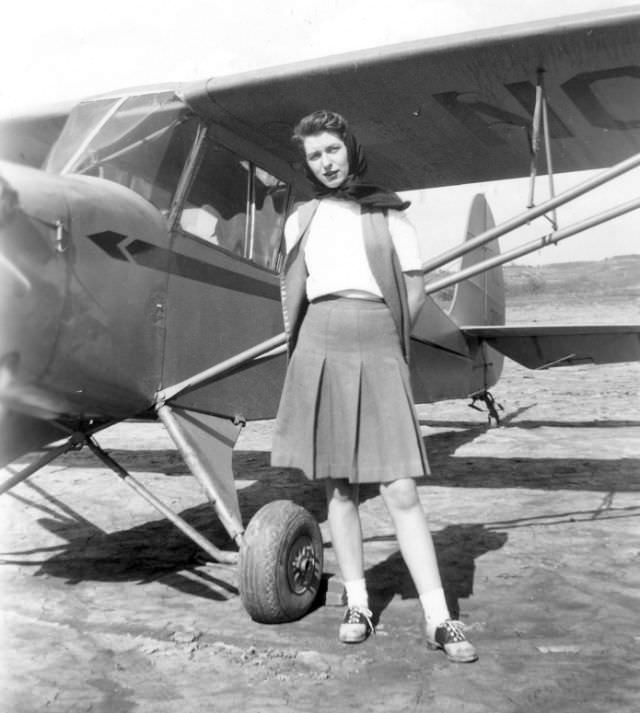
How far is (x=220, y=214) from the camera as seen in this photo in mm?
4406

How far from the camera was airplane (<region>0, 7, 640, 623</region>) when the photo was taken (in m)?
3.20

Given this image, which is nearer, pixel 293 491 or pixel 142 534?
pixel 142 534

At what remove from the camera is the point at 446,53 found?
161 inches

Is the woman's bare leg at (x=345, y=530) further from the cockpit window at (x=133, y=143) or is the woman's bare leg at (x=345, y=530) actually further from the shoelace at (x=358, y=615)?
the cockpit window at (x=133, y=143)

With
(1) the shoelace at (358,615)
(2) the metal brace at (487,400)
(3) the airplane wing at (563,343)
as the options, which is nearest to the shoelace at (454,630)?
(1) the shoelace at (358,615)

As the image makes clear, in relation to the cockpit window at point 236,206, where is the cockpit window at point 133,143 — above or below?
above

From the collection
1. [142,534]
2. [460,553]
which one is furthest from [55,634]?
[460,553]

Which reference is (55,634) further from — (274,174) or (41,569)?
(274,174)

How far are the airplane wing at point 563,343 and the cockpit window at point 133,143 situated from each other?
4.70 m

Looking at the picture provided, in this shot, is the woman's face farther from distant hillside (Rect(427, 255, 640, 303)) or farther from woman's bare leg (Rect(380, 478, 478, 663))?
distant hillside (Rect(427, 255, 640, 303))

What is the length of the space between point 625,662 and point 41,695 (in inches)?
74.7

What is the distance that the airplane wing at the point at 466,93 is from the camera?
13.1 ft

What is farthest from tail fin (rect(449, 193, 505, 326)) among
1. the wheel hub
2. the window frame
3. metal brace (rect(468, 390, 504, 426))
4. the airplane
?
the wheel hub

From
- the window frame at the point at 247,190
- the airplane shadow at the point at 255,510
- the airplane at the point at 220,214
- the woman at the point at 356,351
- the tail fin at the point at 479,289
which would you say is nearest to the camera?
the woman at the point at 356,351
